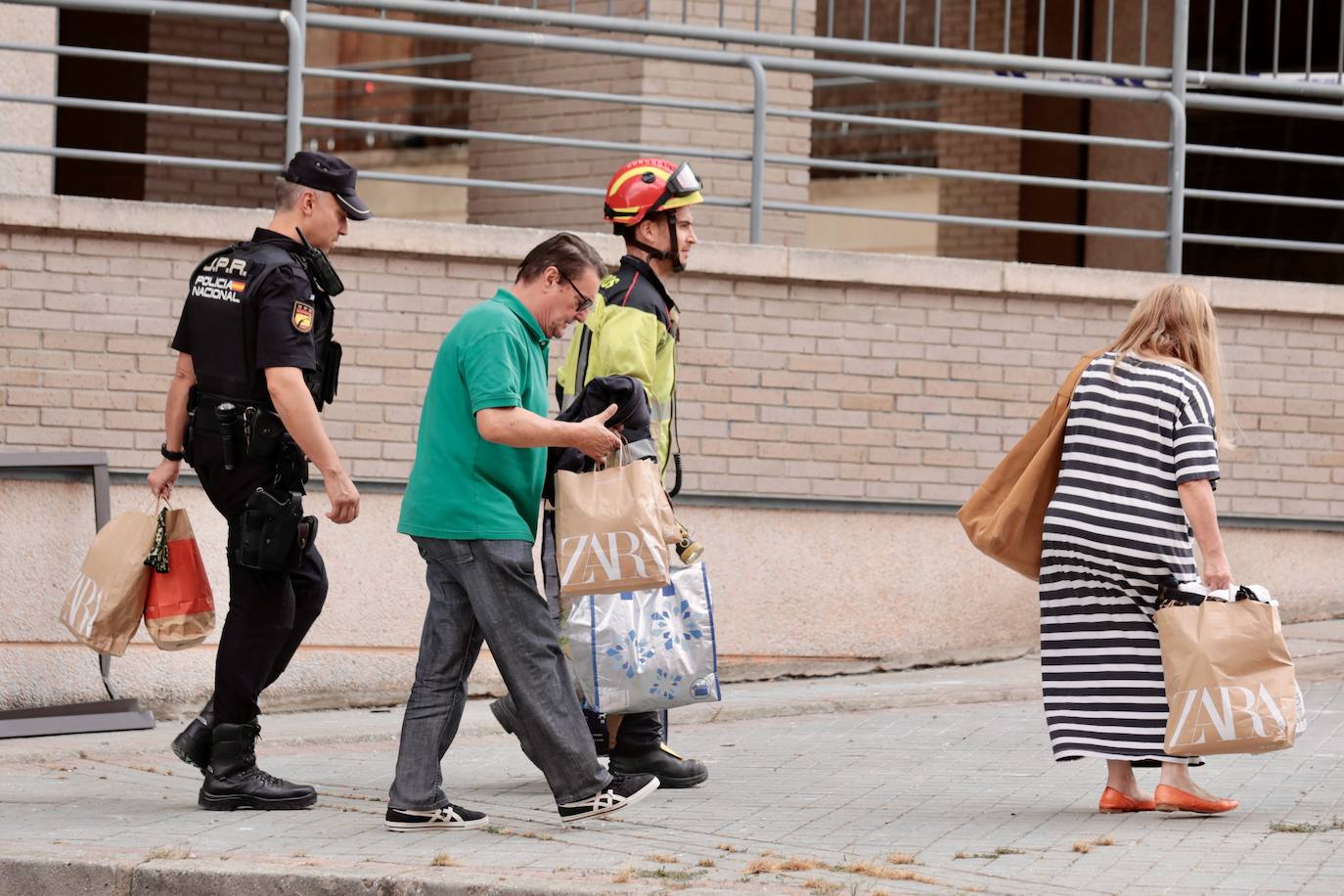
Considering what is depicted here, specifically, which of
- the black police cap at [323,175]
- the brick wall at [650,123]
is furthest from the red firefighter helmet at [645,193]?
the brick wall at [650,123]

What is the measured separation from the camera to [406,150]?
22.2 m

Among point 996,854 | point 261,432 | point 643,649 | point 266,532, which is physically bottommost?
point 996,854

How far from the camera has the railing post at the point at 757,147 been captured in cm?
891

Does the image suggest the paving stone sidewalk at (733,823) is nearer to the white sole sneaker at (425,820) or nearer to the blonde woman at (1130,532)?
the white sole sneaker at (425,820)

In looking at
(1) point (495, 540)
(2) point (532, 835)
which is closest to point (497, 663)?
(1) point (495, 540)

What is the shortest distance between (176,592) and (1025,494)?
2.61m

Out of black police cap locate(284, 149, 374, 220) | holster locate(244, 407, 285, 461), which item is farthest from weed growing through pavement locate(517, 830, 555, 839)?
black police cap locate(284, 149, 374, 220)

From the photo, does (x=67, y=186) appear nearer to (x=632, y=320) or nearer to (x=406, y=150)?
(x=632, y=320)

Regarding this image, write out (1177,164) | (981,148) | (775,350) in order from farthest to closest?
(981,148)
(1177,164)
(775,350)

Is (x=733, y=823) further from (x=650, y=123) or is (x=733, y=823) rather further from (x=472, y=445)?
Result: (x=650, y=123)

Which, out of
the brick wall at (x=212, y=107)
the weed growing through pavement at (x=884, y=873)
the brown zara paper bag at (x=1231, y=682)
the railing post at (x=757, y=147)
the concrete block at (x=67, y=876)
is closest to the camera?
the weed growing through pavement at (x=884, y=873)

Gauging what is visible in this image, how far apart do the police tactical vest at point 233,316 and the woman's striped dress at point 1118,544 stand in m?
2.32

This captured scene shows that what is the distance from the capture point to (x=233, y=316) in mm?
5715

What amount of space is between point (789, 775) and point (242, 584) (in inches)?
78.3
